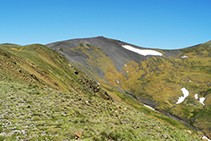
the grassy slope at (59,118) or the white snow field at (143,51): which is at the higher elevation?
the white snow field at (143,51)

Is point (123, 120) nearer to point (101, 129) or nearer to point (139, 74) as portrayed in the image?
point (101, 129)

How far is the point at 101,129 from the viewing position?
16.3 metres

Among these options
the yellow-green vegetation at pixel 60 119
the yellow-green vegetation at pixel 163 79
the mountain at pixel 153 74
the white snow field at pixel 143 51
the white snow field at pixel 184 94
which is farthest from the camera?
the white snow field at pixel 143 51

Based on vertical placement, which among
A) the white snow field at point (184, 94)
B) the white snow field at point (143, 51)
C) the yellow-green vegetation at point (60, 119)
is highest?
the white snow field at point (143, 51)

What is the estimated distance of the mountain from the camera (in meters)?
93.5

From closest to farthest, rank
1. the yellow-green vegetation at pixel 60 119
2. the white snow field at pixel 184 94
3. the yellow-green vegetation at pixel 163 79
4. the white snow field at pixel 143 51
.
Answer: the yellow-green vegetation at pixel 60 119 < the yellow-green vegetation at pixel 163 79 < the white snow field at pixel 184 94 < the white snow field at pixel 143 51

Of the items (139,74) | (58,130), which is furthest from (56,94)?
(139,74)

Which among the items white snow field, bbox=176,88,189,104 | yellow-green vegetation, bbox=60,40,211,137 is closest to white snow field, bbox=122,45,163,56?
yellow-green vegetation, bbox=60,40,211,137

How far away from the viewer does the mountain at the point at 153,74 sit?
307 feet

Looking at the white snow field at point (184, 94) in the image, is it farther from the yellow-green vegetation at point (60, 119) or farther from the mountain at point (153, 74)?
the yellow-green vegetation at point (60, 119)

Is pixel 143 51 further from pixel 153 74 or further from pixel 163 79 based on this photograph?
pixel 163 79

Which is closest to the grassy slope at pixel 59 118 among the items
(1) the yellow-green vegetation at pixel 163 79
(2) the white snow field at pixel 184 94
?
(1) the yellow-green vegetation at pixel 163 79

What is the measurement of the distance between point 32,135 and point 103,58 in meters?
127

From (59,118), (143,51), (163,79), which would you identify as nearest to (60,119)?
(59,118)
